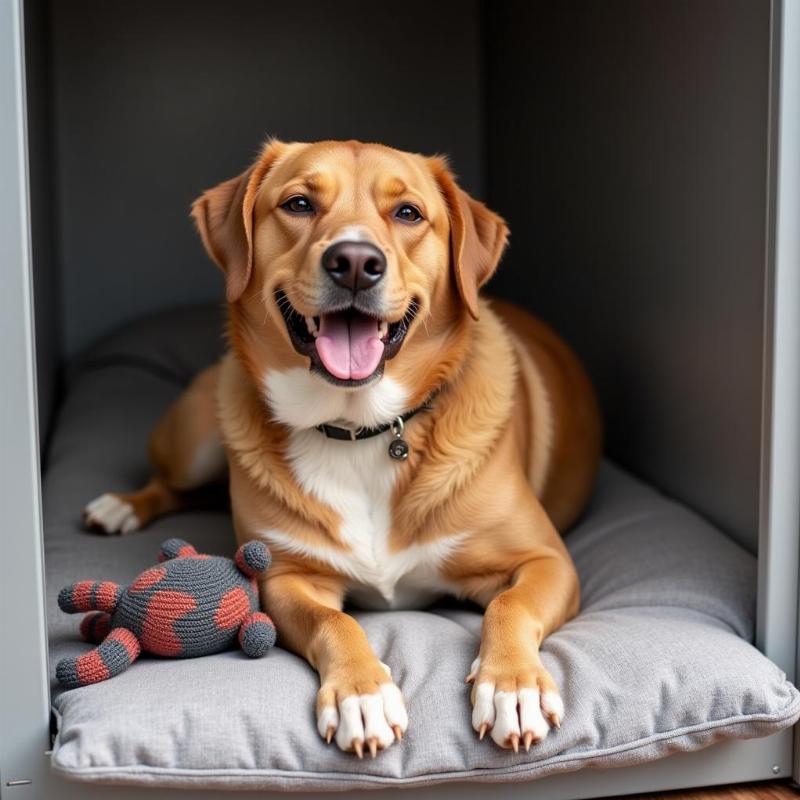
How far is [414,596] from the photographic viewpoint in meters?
2.38

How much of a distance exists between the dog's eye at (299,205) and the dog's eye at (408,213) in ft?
0.58

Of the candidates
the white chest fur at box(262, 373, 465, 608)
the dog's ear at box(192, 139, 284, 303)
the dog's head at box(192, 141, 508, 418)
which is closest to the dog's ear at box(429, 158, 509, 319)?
the dog's head at box(192, 141, 508, 418)

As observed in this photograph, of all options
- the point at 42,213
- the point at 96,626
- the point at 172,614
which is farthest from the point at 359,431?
the point at 42,213

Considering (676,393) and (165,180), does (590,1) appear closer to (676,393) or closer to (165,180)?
(676,393)

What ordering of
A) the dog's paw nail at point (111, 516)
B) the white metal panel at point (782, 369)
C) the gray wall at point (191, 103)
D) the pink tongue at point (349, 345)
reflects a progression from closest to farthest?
1. the white metal panel at point (782, 369)
2. the pink tongue at point (349, 345)
3. the dog's paw nail at point (111, 516)
4. the gray wall at point (191, 103)

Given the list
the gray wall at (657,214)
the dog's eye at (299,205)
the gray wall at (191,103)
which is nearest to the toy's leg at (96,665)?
the dog's eye at (299,205)

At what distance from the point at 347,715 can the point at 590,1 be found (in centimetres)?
249

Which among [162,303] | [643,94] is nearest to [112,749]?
[643,94]

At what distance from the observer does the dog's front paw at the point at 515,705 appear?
178 cm

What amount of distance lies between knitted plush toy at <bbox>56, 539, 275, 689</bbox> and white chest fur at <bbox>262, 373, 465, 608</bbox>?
0.21m

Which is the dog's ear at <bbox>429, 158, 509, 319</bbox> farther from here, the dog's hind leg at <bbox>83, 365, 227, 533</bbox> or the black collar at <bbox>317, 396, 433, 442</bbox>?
the dog's hind leg at <bbox>83, 365, 227, 533</bbox>

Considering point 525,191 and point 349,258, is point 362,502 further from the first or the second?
point 525,191

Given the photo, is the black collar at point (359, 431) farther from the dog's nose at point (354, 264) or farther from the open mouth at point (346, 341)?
the dog's nose at point (354, 264)

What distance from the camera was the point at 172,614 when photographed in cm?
200
